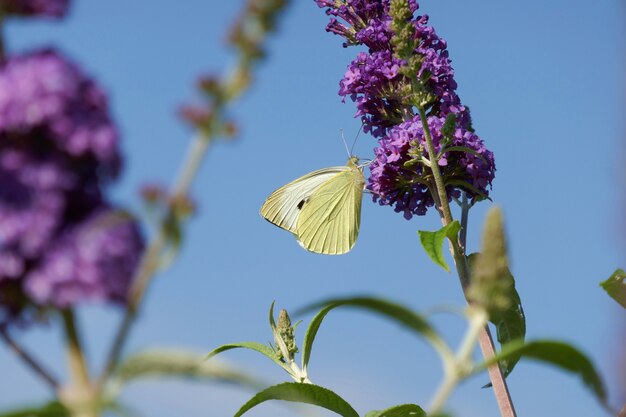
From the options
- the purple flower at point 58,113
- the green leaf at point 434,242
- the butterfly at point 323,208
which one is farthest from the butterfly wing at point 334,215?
the purple flower at point 58,113

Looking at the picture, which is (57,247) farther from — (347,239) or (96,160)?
(347,239)

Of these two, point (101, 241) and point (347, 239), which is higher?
point (347, 239)

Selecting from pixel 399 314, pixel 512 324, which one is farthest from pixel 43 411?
pixel 512 324

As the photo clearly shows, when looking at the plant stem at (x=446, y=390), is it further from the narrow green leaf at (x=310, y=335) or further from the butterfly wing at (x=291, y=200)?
the butterfly wing at (x=291, y=200)

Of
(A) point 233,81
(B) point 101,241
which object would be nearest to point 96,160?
(B) point 101,241

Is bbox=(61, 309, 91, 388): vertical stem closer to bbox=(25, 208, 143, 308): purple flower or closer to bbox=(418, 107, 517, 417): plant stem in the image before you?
bbox=(25, 208, 143, 308): purple flower

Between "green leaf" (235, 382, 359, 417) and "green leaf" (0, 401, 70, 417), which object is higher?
"green leaf" (235, 382, 359, 417)

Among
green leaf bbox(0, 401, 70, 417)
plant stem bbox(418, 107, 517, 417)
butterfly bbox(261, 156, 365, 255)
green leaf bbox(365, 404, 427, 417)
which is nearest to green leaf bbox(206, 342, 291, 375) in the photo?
green leaf bbox(365, 404, 427, 417)

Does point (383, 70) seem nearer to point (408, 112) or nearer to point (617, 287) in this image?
point (408, 112)
